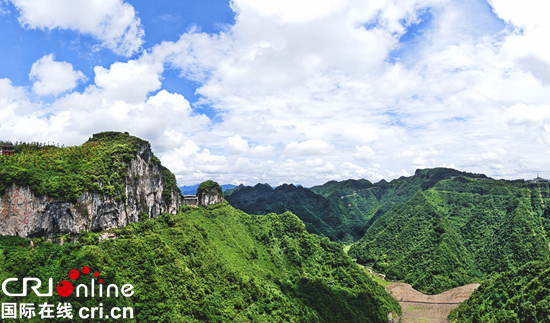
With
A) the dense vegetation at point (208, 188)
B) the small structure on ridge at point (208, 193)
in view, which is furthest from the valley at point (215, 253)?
the dense vegetation at point (208, 188)

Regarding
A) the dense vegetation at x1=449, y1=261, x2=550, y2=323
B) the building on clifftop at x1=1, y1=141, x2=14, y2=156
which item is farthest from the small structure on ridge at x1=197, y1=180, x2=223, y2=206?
the dense vegetation at x1=449, y1=261, x2=550, y2=323

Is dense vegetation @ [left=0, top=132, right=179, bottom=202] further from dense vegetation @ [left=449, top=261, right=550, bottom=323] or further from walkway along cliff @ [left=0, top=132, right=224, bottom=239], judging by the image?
dense vegetation @ [left=449, top=261, right=550, bottom=323]

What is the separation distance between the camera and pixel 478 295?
8456 cm

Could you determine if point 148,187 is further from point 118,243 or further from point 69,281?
point 69,281

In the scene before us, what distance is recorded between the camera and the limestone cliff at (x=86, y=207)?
43094 millimetres

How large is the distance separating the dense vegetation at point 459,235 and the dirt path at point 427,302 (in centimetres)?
367

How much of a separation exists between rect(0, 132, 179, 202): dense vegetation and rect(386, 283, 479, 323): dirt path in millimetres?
93370

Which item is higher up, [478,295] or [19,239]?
[19,239]

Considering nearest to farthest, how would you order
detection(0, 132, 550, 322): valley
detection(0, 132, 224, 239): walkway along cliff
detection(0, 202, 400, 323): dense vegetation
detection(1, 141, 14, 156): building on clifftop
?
detection(0, 202, 400, 323): dense vegetation → detection(0, 132, 224, 239): walkway along cliff → detection(0, 132, 550, 322): valley → detection(1, 141, 14, 156): building on clifftop

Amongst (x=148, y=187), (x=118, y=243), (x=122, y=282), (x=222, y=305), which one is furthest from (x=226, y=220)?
(x=122, y=282)

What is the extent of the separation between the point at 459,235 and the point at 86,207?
160 metres

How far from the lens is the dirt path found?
95250 millimetres

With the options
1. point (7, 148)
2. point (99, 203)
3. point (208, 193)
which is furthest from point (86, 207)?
point (208, 193)

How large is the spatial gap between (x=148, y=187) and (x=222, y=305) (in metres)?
33.1
